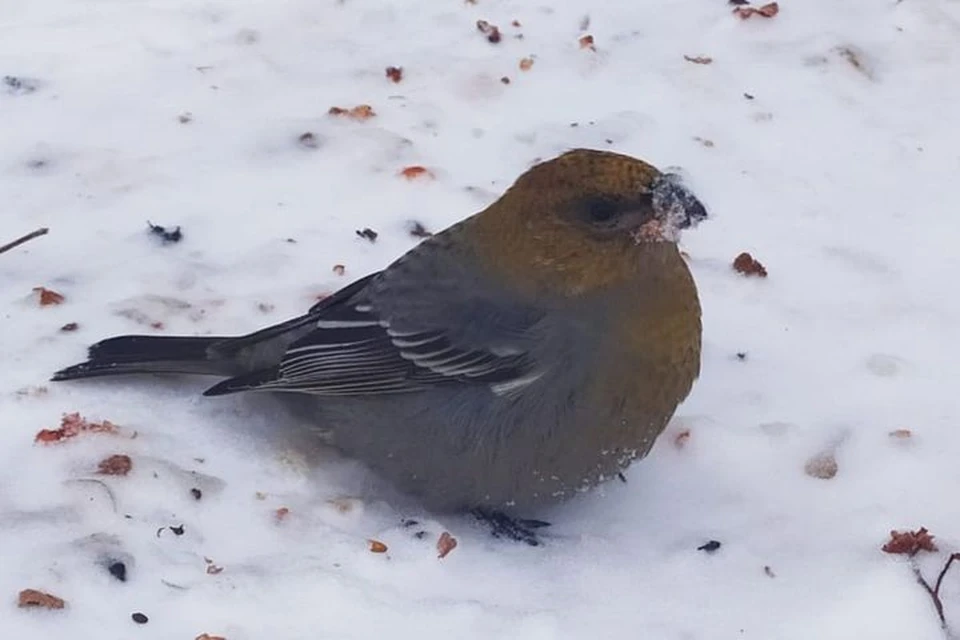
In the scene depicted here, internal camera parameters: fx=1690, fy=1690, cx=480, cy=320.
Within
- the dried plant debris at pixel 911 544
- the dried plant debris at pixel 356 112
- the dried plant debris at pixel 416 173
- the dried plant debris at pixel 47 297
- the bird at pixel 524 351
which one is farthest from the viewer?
the dried plant debris at pixel 356 112

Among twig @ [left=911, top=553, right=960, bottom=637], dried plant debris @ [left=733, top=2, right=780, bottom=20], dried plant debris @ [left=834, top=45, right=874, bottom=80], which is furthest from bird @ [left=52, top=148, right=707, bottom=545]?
dried plant debris @ [left=733, top=2, right=780, bottom=20]

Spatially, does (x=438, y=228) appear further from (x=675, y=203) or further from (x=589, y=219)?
(x=675, y=203)

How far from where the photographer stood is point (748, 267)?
4.51 meters

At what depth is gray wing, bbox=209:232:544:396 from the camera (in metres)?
3.68

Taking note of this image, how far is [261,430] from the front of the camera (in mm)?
3924

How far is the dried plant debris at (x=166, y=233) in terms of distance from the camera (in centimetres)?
454

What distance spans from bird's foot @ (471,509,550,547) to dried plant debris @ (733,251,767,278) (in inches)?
43.0

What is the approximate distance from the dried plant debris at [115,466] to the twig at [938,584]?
1662mm

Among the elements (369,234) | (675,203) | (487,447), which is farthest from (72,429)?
(675,203)

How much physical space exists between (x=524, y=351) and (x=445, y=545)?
45 centimetres

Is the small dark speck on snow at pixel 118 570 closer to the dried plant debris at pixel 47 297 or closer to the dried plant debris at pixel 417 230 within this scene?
the dried plant debris at pixel 47 297

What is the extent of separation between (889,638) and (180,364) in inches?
67.6

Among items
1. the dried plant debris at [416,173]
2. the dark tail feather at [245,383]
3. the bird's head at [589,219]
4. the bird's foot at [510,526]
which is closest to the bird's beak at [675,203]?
the bird's head at [589,219]

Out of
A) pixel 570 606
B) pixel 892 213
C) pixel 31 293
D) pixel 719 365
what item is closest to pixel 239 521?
pixel 570 606
